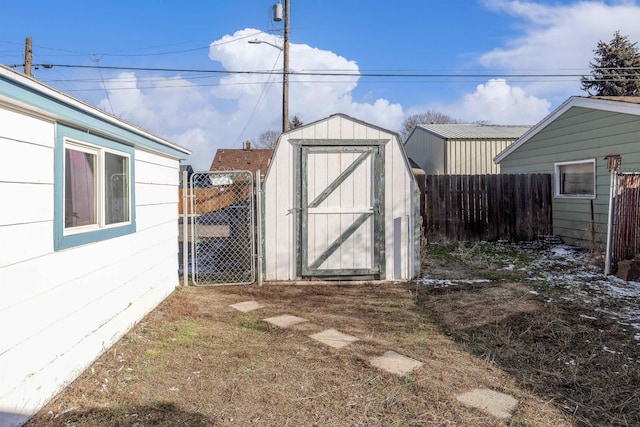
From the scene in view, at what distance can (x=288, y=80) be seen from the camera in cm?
1324

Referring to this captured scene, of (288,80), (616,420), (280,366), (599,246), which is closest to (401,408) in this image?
(280,366)

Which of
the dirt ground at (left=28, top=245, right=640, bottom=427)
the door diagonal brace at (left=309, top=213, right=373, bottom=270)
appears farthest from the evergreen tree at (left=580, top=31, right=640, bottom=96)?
the dirt ground at (left=28, top=245, right=640, bottom=427)

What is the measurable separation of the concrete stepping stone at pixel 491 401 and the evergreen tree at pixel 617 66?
24.5 metres

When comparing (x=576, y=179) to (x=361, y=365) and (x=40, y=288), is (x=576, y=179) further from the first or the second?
(x=40, y=288)

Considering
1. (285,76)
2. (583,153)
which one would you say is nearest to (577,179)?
(583,153)

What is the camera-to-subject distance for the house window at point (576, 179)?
8250mm

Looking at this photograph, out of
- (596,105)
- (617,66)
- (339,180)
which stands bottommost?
(339,180)

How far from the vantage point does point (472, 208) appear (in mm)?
9938

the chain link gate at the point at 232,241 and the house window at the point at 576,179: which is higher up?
the house window at the point at 576,179

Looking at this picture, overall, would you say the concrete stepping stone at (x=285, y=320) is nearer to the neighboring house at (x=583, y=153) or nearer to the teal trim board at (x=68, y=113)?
the teal trim board at (x=68, y=113)

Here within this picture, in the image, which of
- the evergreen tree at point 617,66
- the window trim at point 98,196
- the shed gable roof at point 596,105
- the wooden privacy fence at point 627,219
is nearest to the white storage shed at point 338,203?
the window trim at point 98,196

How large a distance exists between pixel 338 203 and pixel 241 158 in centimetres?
2442

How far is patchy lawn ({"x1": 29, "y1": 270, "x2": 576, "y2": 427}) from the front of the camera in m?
2.29

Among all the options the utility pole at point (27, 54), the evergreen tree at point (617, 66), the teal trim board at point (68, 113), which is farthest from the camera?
the evergreen tree at point (617, 66)
